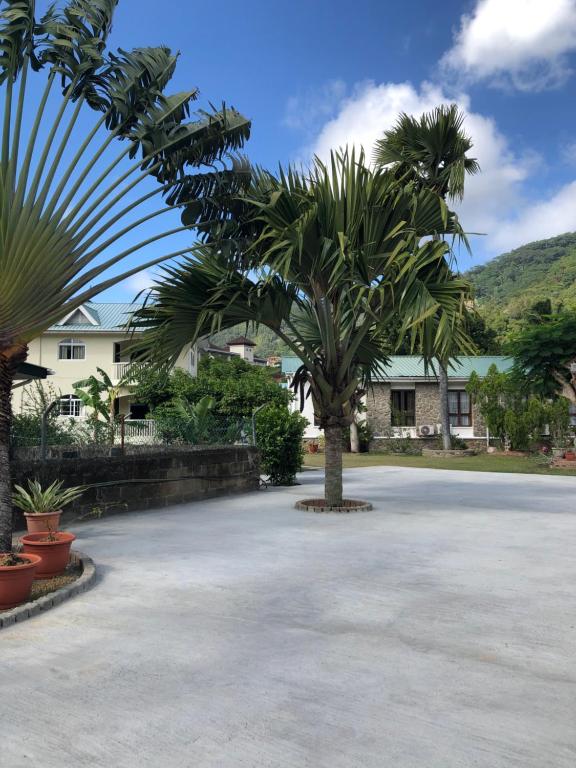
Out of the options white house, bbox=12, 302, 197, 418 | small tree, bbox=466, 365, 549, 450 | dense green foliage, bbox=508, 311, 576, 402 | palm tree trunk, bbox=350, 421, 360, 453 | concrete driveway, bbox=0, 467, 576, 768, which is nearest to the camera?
concrete driveway, bbox=0, 467, 576, 768

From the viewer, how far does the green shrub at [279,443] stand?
47.4ft

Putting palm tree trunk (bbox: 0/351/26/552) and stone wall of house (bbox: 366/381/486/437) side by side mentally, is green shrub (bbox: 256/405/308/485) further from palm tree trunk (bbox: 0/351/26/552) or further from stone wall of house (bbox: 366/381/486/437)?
stone wall of house (bbox: 366/381/486/437)

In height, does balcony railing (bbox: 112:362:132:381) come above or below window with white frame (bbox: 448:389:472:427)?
above

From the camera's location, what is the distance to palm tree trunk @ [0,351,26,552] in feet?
18.1

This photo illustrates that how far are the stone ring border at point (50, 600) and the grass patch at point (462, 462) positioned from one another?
15821mm

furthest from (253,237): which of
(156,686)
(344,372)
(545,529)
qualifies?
(156,686)

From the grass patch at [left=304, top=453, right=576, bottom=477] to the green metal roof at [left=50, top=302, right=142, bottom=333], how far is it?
1505cm

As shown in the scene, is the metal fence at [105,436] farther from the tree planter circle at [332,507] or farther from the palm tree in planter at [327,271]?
the tree planter circle at [332,507]

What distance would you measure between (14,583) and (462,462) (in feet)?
66.7

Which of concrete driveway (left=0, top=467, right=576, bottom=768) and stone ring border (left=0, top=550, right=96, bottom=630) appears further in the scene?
stone ring border (left=0, top=550, right=96, bottom=630)

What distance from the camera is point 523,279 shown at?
79.2m

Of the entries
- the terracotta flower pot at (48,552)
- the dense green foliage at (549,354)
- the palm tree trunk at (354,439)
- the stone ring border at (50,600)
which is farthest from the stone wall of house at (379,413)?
the terracotta flower pot at (48,552)

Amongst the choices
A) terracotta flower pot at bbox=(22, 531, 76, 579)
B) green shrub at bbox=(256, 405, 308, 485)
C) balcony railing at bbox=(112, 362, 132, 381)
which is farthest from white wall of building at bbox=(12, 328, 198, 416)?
terracotta flower pot at bbox=(22, 531, 76, 579)

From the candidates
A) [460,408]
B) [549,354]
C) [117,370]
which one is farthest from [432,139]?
[117,370]
